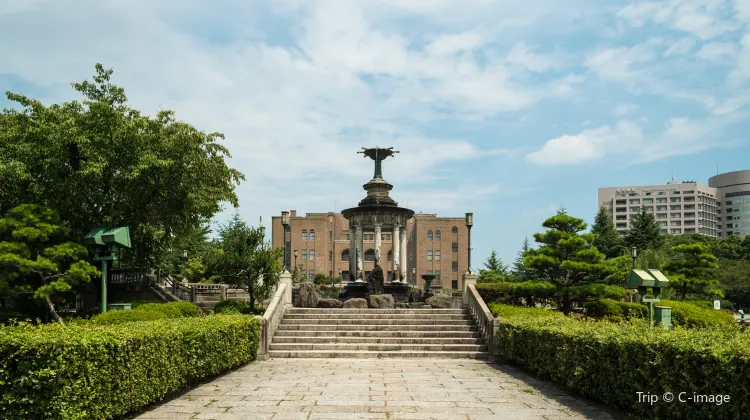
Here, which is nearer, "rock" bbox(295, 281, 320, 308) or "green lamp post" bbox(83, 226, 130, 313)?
"green lamp post" bbox(83, 226, 130, 313)

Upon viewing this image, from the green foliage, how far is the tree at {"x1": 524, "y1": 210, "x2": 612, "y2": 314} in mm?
14101

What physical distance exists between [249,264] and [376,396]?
660 inches

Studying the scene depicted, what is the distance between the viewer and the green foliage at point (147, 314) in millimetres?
15712

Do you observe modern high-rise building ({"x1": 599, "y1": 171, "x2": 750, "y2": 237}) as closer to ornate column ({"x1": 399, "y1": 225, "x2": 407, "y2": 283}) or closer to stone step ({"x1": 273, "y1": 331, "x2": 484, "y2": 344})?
ornate column ({"x1": 399, "y1": 225, "x2": 407, "y2": 283})

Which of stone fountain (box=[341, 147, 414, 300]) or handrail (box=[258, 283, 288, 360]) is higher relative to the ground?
stone fountain (box=[341, 147, 414, 300])

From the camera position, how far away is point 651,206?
140 m

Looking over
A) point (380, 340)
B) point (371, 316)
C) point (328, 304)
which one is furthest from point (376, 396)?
point (328, 304)

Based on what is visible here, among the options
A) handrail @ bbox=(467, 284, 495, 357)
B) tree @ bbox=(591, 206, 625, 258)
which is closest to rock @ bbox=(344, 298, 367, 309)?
handrail @ bbox=(467, 284, 495, 357)

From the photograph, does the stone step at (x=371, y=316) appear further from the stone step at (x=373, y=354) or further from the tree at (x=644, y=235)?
the tree at (x=644, y=235)

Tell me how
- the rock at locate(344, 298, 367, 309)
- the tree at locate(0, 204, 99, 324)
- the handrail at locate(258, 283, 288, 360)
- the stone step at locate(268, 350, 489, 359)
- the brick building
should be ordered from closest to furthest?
the handrail at locate(258, 283, 288, 360) < the stone step at locate(268, 350, 489, 359) < the tree at locate(0, 204, 99, 324) < the rock at locate(344, 298, 367, 309) < the brick building

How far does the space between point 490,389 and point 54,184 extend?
19289 millimetres

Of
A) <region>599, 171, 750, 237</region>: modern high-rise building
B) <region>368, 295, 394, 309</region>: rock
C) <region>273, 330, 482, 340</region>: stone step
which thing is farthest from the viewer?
<region>599, 171, 750, 237</region>: modern high-rise building

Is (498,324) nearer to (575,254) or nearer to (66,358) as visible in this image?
(575,254)

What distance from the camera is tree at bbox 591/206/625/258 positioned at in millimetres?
51375
